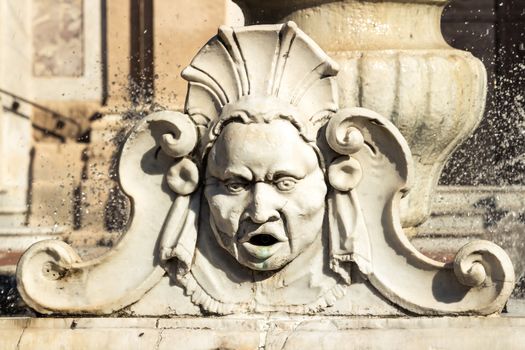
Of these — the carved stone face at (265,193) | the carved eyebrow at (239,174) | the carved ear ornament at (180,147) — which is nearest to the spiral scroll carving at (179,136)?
the carved ear ornament at (180,147)

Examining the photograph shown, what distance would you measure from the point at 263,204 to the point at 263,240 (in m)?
0.15

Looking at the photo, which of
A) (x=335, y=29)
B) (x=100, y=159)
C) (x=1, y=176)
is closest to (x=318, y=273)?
(x=335, y=29)

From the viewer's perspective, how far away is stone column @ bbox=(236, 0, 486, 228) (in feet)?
23.2

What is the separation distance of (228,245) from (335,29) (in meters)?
1.40

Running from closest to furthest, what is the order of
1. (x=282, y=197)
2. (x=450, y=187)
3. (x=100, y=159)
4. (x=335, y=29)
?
(x=282, y=197) < (x=335, y=29) < (x=450, y=187) < (x=100, y=159)

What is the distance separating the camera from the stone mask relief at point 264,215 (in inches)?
239

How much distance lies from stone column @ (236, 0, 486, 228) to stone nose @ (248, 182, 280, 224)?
1042 millimetres

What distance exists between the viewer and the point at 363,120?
6152 millimetres

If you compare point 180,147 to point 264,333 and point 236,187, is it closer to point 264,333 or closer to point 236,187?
point 236,187

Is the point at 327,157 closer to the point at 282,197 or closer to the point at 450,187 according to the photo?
the point at 282,197

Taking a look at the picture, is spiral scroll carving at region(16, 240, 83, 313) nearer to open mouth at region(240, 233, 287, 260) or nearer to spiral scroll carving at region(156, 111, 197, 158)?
spiral scroll carving at region(156, 111, 197, 158)

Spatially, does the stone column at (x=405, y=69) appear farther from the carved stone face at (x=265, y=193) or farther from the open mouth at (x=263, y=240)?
the open mouth at (x=263, y=240)

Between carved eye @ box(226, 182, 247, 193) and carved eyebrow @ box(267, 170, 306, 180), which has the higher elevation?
carved eyebrow @ box(267, 170, 306, 180)

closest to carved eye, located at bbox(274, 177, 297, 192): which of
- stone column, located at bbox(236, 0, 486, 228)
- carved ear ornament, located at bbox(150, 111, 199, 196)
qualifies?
carved ear ornament, located at bbox(150, 111, 199, 196)
